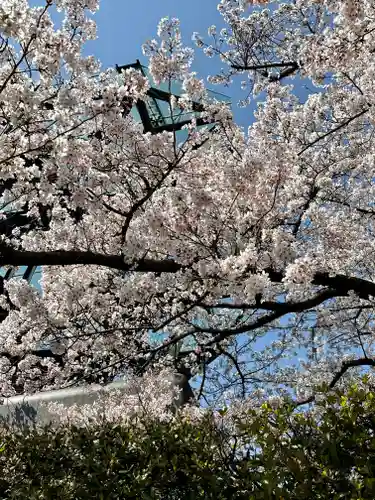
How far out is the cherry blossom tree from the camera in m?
4.73

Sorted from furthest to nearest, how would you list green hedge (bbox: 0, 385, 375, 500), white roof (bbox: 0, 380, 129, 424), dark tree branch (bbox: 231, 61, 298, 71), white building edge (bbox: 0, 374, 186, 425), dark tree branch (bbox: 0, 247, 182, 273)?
white roof (bbox: 0, 380, 129, 424) < white building edge (bbox: 0, 374, 186, 425) < dark tree branch (bbox: 231, 61, 298, 71) < dark tree branch (bbox: 0, 247, 182, 273) < green hedge (bbox: 0, 385, 375, 500)

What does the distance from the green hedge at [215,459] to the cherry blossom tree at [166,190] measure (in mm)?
1244

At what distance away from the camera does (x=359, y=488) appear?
256 cm

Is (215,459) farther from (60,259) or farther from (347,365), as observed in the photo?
(347,365)

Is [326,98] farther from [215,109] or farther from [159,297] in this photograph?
[159,297]

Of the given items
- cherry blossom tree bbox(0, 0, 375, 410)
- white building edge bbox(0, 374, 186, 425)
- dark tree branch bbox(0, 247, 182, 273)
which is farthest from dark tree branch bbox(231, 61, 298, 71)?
white building edge bbox(0, 374, 186, 425)

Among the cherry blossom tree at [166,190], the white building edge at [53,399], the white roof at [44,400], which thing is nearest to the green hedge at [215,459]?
the cherry blossom tree at [166,190]

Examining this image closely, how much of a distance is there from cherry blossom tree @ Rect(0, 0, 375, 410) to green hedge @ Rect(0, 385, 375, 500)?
1244 mm

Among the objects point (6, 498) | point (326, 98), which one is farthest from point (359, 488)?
point (326, 98)

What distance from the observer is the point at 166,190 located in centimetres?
552

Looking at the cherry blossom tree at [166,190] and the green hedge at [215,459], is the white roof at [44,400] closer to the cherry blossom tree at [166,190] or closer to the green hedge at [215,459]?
the cherry blossom tree at [166,190]

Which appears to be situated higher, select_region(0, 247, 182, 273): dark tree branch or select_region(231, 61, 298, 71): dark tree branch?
select_region(231, 61, 298, 71): dark tree branch

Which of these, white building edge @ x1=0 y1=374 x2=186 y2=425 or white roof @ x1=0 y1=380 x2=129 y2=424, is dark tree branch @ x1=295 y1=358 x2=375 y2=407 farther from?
white roof @ x1=0 y1=380 x2=129 y2=424

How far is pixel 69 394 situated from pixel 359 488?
7688 mm
